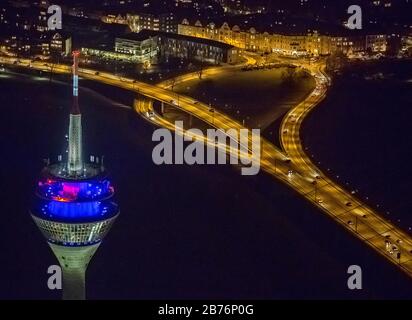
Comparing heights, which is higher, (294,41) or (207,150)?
(294,41)

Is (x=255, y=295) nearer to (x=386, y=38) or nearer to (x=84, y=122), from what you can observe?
(x=84, y=122)

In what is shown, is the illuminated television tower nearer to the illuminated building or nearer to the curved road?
the curved road

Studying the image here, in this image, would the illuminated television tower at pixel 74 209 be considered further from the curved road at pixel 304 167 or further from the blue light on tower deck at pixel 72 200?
the curved road at pixel 304 167

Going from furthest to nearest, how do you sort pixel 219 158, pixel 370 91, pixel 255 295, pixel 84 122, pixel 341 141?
pixel 370 91 → pixel 84 122 → pixel 341 141 → pixel 219 158 → pixel 255 295

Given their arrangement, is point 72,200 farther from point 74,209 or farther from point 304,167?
point 304,167

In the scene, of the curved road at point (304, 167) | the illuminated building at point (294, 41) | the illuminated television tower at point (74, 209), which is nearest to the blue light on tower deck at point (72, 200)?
the illuminated television tower at point (74, 209)

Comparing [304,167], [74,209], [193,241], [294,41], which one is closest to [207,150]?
[304,167]

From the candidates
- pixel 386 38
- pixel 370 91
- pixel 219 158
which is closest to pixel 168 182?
pixel 219 158
